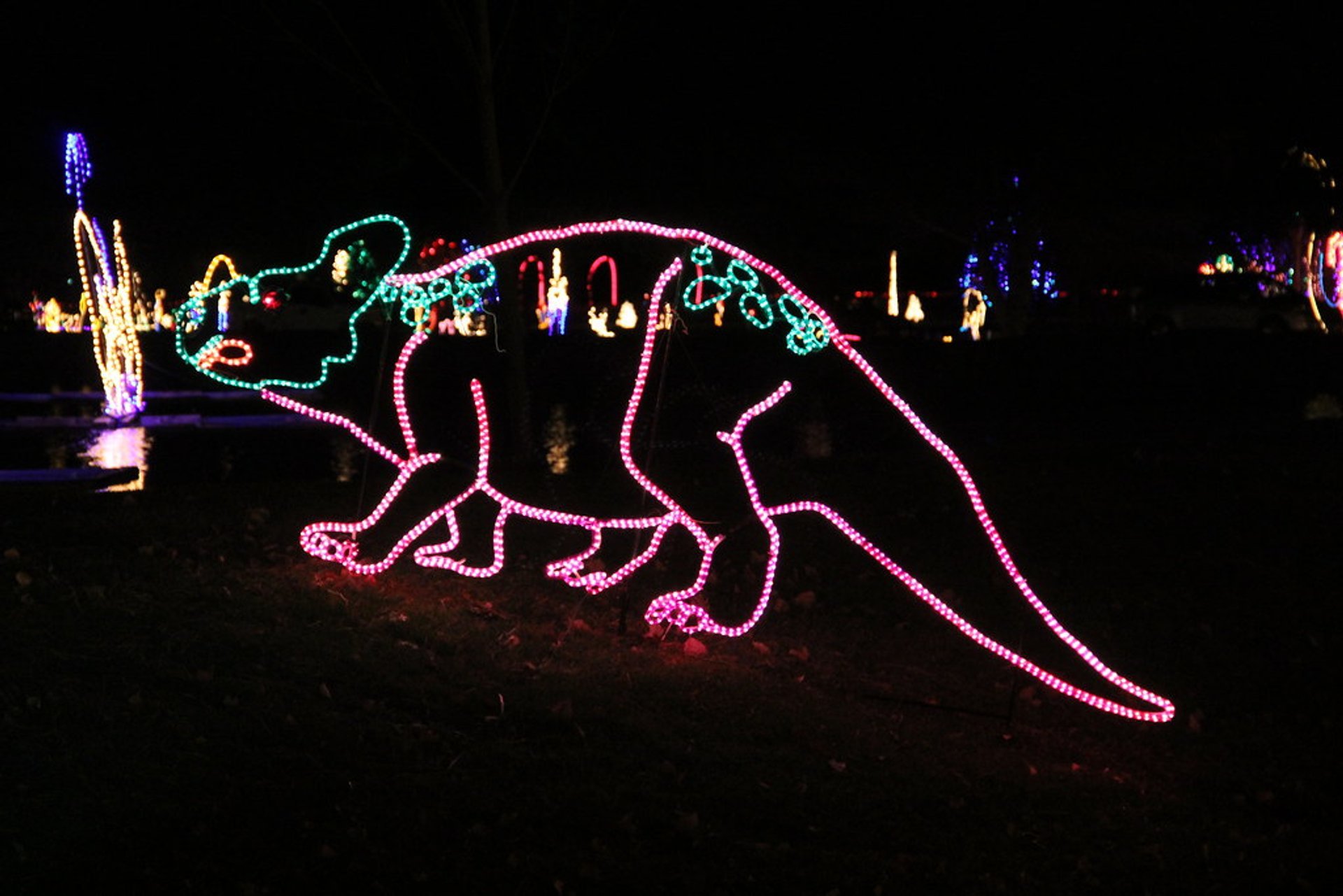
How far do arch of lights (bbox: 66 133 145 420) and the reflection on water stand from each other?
71 cm

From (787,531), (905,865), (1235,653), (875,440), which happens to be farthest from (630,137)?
(905,865)

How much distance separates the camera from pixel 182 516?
923 cm

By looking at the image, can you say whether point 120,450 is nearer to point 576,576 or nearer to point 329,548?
point 329,548

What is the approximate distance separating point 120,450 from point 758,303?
10.0 m

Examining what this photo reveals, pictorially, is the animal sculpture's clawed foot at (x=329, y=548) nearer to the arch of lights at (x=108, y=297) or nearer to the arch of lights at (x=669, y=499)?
the arch of lights at (x=669, y=499)

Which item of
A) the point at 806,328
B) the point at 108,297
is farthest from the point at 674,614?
the point at 108,297

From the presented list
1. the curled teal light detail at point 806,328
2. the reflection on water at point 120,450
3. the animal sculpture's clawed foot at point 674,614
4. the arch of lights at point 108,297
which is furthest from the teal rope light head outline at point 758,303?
the arch of lights at point 108,297

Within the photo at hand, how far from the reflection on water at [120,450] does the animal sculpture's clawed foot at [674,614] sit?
6.21 m

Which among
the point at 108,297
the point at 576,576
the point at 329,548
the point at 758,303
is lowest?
the point at 576,576

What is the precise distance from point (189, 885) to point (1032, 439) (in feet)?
38.8

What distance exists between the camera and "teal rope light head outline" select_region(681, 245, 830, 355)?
22.8 feet

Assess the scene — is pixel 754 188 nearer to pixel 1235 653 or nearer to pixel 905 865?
pixel 1235 653

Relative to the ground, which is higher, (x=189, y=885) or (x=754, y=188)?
(x=754, y=188)

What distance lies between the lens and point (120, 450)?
1509 cm
